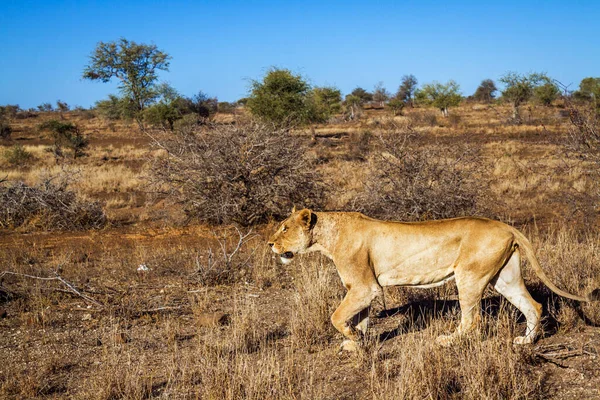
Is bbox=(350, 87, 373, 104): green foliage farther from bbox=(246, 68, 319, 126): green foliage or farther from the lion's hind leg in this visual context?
the lion's hind leg

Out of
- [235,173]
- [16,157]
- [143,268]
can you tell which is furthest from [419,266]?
[16,157]

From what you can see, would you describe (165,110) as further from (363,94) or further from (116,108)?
(363,94)

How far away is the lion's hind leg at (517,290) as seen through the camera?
593 centimetres

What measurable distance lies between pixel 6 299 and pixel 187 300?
2.40 metres

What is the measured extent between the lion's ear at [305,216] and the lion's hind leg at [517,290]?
1.99 metres

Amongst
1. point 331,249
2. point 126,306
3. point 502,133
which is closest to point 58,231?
point 126,306

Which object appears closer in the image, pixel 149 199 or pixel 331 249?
pixel 331 249

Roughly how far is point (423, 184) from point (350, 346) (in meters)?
6.90

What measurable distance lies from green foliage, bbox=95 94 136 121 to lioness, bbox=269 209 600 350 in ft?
139

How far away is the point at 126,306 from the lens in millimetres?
7594

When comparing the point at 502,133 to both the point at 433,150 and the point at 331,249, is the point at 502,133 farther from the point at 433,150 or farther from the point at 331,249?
the point at 331,249

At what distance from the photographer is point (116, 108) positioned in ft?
168

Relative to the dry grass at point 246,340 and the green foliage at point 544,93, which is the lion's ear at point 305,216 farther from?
the green foliage at point 544,93

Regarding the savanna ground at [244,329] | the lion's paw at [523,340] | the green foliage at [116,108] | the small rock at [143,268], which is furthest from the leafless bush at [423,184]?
the green foliage at [116,108]
